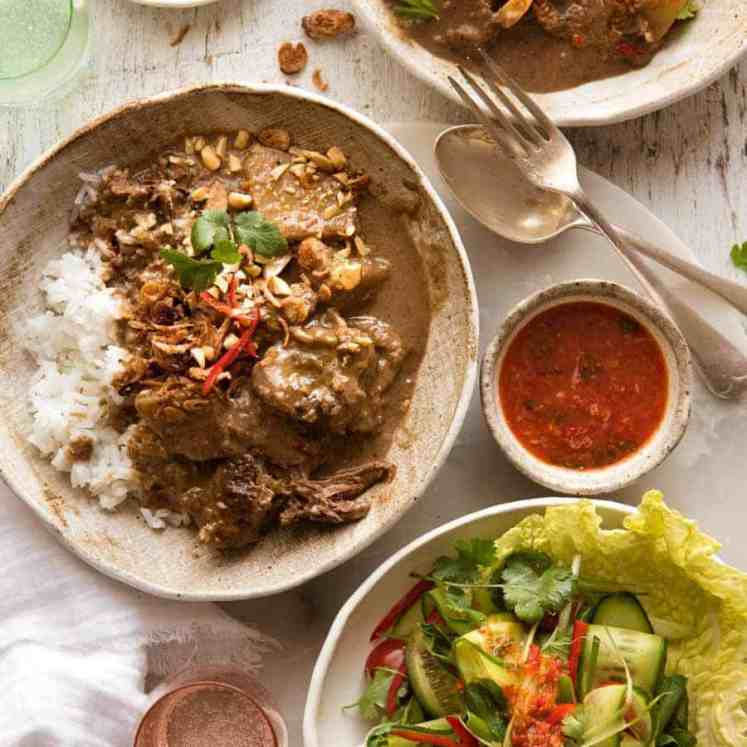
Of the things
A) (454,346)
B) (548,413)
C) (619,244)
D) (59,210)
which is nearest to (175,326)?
(59,210)

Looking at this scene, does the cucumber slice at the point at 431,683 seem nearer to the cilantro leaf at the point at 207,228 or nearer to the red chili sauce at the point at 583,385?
the red chili sauce at the point at 583,385

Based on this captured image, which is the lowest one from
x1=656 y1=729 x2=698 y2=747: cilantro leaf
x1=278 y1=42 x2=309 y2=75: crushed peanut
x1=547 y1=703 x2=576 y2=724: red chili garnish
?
x1=656 y1=729 x2=698 y2=747: cilantro leaf

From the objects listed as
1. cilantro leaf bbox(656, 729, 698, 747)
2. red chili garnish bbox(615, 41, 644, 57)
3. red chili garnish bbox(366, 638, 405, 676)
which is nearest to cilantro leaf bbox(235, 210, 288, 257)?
red chili garnish bbox(366, 638, 405, 676)

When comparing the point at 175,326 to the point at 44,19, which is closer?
the point at 175,326

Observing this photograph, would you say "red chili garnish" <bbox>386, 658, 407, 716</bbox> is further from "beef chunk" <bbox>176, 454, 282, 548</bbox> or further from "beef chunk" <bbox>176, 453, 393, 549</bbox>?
"beef chunk" <bbox>176, 454, 282, 548</bbox>

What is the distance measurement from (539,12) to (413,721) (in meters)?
2.46

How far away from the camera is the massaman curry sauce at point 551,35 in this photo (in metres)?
3.93

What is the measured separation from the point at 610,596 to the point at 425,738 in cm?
73

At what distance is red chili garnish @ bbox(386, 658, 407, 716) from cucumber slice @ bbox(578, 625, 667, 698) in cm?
58

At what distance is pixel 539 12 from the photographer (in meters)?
3.95

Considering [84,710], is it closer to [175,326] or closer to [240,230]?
[175,326]

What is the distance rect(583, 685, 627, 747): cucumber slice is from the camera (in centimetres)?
319

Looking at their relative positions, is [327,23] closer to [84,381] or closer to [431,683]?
[84,381]

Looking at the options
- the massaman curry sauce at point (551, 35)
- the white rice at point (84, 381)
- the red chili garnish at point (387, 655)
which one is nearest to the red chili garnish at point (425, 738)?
the red chili garnish at point (387, 655)
